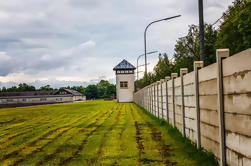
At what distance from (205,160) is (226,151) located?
105cm

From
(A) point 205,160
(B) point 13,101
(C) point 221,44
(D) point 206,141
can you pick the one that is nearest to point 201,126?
(D) point 206,141

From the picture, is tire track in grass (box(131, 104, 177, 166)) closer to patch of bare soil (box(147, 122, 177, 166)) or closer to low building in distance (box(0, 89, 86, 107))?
patch of bare soil (box(147, 122, 177, 166))

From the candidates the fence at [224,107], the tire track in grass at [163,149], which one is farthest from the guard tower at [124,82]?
the fence at [224,107]

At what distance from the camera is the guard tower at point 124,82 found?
183 feet

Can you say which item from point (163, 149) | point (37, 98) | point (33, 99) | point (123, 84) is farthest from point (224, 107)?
point (33, 99)

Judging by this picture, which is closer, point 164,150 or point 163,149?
point 164,150

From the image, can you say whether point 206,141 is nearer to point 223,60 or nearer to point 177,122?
point 223,60

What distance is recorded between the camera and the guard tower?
55719 mm

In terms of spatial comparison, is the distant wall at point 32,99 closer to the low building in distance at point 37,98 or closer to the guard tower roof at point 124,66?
the low building in distance at point 37,98

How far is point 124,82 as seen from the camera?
5641cm

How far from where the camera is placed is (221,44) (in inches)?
1420

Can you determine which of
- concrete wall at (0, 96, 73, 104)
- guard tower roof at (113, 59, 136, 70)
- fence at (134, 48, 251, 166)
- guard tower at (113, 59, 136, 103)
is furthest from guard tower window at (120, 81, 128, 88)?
concrete wall at (0, 96, 73, 104)

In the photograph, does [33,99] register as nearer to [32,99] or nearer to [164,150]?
[32,99]

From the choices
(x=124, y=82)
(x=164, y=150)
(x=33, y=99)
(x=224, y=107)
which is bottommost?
(x=164, y=150)
